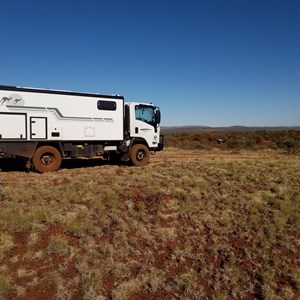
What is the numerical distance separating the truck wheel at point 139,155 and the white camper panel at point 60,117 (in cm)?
96

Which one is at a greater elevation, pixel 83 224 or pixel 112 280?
pixel 83 224

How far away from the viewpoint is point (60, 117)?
13844 mm

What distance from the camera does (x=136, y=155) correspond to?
16203mm

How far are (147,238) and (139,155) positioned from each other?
8.54 m

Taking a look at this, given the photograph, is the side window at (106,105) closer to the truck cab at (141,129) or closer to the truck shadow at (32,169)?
the truck cab at (141,129)

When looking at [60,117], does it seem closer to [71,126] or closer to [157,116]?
[71,126]

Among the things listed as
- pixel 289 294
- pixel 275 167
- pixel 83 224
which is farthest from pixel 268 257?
pixel 275 167

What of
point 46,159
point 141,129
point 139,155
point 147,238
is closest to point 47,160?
point 46,159

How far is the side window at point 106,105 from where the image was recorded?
14.8 m

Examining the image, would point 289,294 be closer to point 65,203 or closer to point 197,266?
point 197,266

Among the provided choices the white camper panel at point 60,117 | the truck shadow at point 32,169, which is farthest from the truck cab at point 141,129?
the truck shadow at point 32,169

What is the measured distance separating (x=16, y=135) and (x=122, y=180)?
4.51 meters

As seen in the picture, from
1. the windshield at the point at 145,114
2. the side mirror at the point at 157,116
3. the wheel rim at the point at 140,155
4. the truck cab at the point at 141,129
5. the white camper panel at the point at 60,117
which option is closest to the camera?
the white camper panel at the point at 60,117

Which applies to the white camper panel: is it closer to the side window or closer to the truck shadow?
the side window
